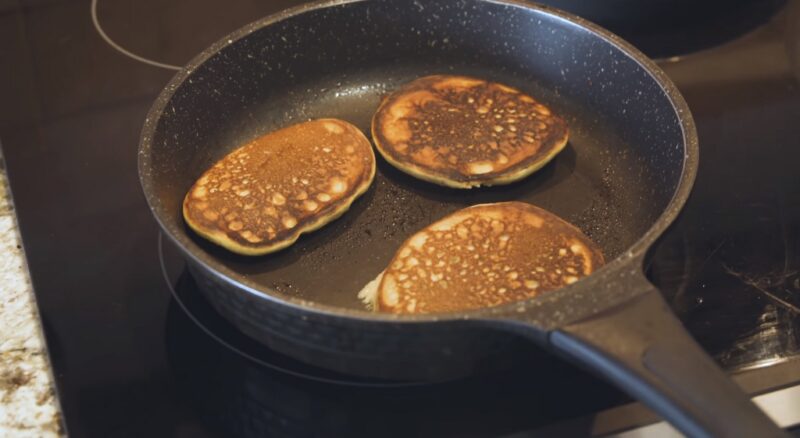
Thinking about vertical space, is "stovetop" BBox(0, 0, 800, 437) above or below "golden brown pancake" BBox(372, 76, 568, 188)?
below

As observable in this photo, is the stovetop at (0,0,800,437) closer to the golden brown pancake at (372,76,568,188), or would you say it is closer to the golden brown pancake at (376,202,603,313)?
the golden brown pancake at (376,202,603,313)

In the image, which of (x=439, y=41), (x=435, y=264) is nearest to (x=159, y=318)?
(x=435, y=264)

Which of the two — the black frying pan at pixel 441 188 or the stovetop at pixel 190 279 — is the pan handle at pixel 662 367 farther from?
the stovetop at pixel 190 279

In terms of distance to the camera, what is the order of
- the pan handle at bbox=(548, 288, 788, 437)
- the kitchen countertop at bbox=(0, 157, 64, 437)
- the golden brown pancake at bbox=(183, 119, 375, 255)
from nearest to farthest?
the pan handle at bbox=(548, 288, 788, 437) < the kitchen countertop at bbox=(0, 157, 64, 437) < the golden brown pancake at bbox=(183, 119, 375, 255)

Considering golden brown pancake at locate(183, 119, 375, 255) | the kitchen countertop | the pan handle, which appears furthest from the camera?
golden brown pancake at locate(183, 119, 375, 255)

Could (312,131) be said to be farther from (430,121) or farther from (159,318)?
(159,318)

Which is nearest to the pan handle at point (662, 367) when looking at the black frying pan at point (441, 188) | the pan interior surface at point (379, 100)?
the black frying pan at point (441, 188)

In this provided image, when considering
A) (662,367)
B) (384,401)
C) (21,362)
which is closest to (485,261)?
(384,401)

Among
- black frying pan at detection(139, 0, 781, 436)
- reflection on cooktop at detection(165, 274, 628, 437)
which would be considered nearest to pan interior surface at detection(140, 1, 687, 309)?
black frying pan at detection(139, 0, 781, 436)
